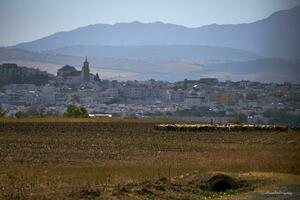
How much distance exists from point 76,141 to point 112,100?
11595 centimetres

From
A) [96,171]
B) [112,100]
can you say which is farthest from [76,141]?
[112,100]

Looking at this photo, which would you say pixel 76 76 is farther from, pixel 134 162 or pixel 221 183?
pixel 221 183

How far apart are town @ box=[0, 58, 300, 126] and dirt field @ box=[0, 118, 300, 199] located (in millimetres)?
44517

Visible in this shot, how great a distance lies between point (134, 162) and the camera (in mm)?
30547

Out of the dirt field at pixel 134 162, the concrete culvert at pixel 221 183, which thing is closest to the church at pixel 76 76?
the dirt field at pixel 134 162

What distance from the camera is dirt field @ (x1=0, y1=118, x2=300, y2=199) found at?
19.2m

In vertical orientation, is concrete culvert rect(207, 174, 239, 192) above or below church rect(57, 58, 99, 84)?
below

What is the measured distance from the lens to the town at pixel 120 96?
11325cm

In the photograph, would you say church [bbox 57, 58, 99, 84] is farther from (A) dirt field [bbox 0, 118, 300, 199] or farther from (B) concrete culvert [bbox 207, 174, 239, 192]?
(B) concrete culvert [bbox 207, 174, 239, 192]

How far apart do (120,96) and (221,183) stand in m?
148

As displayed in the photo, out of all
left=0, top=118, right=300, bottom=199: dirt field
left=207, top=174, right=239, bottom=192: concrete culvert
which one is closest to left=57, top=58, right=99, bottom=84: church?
left=0, top=118, right=300, bottom=199: dirt field

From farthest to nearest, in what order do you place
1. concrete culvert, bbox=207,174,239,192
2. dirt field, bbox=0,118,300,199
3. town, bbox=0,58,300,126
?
town, bbox=0,58,300,126, concrete culvert, bbox=207,174,239,192, dirt field, bbox=0,118,300,199

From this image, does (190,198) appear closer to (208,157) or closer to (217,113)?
(208,157)

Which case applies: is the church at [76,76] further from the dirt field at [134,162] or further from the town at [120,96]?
the dirt field at [134,162]
